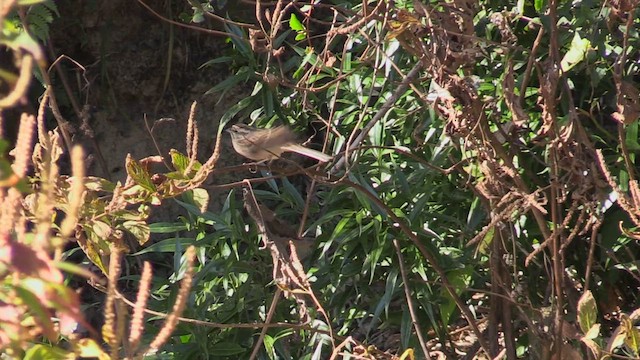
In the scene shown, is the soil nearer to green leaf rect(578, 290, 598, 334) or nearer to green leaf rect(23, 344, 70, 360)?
green leaf rect(578, 290, 598, 334)

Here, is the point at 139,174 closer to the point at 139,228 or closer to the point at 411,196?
the point at 139,228

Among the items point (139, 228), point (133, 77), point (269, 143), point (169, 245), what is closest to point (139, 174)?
point (139, 228)

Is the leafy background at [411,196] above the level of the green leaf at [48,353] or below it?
below

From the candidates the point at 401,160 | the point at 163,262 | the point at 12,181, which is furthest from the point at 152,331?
the point at 12,181

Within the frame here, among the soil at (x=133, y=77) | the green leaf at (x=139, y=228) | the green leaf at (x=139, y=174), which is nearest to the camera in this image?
the green leaf at (x=139, y=174)

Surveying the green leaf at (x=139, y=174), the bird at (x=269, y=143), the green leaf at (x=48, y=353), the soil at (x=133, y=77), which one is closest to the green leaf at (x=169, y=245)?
the bird at (x=269, y=143)

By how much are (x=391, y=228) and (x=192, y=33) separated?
191cm

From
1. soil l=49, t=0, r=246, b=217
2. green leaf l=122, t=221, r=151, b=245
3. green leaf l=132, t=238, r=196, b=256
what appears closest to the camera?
green leaf l=122, t=221, r=151, b=245

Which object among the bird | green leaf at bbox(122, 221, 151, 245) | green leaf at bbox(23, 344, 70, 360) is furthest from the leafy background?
green leaf at bbox(23, 344, 70, 360)

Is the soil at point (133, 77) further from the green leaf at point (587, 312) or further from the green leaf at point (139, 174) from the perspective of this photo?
the green leaf at point (587, 312)

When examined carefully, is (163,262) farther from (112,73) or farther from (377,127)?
(377,127)

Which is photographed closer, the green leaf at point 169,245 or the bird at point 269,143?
the green leaf at point 169,245

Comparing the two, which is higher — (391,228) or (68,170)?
(391,228)

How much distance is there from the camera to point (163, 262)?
422 centimetres
